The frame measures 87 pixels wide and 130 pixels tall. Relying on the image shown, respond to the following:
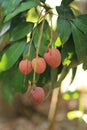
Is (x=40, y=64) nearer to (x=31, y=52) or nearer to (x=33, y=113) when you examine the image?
(x=31, y=52)

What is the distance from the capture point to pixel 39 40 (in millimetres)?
791

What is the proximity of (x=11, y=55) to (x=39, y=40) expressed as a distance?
12cm

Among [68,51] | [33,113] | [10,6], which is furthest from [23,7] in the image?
[33,113]

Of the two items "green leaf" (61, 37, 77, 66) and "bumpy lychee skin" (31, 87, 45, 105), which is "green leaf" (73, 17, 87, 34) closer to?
"green leaf" (61, 37, 77, 66)

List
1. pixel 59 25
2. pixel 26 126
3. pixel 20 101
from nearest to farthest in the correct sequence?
pixel 59 25 → pixel 26 126 → pixel 20 101

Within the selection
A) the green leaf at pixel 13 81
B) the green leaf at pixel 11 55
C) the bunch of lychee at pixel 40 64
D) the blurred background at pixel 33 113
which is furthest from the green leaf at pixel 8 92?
the blurred background at pixel 33 113

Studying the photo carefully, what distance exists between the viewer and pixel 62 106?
3.18 metres

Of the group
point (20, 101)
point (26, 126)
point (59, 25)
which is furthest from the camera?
point (20, 101)

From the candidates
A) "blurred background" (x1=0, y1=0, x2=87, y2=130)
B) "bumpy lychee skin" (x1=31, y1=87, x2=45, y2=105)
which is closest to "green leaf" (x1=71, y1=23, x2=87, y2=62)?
"bumpy lychee skin" (x1=31, y1=87, x2=45, y2=105)

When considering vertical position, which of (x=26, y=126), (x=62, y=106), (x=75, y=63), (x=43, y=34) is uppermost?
(x=43, y=34)

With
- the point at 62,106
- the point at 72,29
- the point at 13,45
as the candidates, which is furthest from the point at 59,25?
the point at 62,106

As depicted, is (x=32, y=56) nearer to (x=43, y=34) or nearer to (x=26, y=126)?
(x=43, y=34)

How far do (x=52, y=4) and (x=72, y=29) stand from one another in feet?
0.35

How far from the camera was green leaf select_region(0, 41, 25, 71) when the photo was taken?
877 millimetres
